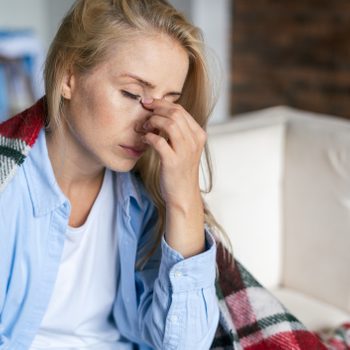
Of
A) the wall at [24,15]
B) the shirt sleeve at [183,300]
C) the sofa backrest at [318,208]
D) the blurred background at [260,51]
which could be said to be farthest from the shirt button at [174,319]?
the wall at [24,15]

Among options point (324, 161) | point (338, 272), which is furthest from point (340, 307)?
point (324, 161)

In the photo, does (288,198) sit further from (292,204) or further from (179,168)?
(179,168)

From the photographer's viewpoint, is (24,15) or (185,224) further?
(24,15)

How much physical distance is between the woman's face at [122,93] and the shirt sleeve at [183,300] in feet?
0.62

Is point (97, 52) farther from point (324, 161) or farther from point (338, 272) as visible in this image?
point (338, 272)

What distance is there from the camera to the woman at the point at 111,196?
111 cm

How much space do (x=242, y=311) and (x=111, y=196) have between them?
1.13 feet

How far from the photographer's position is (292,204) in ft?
5.91

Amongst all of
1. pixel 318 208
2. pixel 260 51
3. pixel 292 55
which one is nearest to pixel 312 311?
pixel 318 208

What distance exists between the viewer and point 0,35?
166 inches

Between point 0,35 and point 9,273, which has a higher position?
point 0,35

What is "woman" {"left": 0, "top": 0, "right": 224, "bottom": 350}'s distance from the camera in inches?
43.6

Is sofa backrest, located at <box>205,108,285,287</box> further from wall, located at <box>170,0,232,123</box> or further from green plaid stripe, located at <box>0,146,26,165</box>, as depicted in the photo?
wall, located at <box>170,0,232,123</box>

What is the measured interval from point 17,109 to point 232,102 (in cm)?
144
